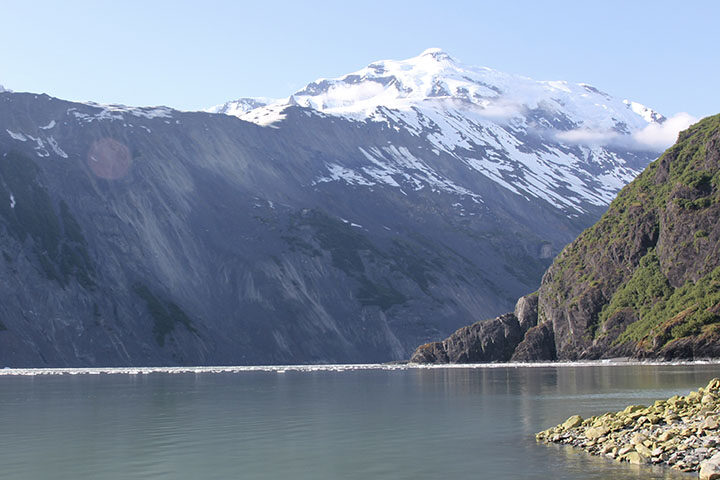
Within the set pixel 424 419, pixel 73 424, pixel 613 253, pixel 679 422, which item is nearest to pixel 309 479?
pixel 679 422

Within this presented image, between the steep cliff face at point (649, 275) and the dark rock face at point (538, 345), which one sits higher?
the steep cliff face at point (649, 275)

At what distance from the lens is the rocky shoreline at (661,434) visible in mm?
35469

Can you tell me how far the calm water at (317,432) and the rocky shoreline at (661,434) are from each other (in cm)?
128

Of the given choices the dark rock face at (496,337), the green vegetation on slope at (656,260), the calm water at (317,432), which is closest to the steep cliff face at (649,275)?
the green vegetation on slope at (656,260)

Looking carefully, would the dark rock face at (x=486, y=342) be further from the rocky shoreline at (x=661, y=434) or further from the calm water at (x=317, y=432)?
the rocky shoreline at (x=661, y=434)

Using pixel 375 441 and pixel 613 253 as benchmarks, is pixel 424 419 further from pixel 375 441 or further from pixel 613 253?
pixel 613 253

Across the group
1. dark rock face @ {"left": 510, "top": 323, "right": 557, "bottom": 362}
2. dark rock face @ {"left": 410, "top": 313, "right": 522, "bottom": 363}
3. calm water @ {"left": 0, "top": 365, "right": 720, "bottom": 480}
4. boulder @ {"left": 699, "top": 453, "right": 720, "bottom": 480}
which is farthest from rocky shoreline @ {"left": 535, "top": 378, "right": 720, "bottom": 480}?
dark rock face @ {"left": 410, "top": 313, "right": 522, "bottom": 363}

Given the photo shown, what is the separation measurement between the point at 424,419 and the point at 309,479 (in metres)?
23.9

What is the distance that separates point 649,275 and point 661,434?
111881mm

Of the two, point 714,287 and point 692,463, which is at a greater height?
point 714,287

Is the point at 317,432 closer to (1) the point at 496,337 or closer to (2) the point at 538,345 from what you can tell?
(2) the point at 538,345

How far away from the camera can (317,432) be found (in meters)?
51.4

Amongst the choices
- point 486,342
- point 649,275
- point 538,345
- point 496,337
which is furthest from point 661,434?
point 486,342

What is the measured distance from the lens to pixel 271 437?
1943 inches
